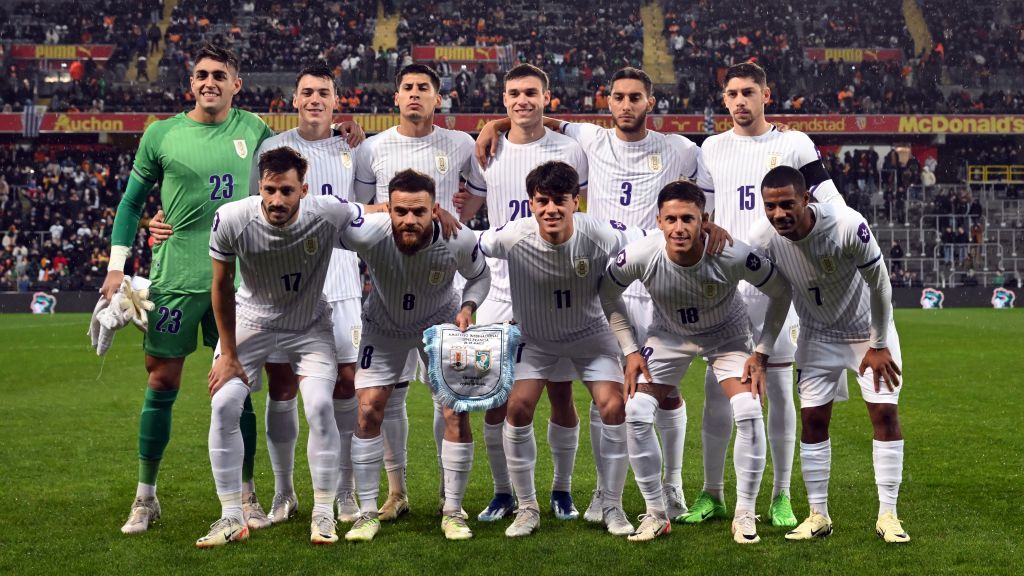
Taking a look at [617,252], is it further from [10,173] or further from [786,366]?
[10,173]

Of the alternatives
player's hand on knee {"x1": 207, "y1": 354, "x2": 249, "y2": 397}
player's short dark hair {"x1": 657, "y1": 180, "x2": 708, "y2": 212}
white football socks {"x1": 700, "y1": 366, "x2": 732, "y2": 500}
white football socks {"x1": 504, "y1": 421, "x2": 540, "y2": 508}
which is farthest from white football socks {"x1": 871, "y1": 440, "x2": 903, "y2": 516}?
player's hand on knee {"x1": 207, "y1": 354, "x2": 249, "y2": 397}

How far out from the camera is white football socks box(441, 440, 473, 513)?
219 inches

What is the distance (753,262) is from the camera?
17.5 ft

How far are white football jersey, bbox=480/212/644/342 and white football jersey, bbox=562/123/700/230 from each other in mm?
674

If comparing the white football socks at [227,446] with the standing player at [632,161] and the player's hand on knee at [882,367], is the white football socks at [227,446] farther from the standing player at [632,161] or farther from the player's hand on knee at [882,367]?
the player's hand on knee at [882,367]

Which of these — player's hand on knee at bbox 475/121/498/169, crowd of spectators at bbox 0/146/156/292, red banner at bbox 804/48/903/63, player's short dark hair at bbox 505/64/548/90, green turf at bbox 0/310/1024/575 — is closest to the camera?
green turf at bbox 0/310/1024/575

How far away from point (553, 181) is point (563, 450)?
152cm

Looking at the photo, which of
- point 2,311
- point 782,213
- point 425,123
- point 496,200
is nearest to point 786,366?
point 782,213

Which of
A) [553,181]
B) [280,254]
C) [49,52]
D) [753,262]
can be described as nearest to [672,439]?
[753,262]

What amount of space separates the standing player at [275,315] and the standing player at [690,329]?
1478mm

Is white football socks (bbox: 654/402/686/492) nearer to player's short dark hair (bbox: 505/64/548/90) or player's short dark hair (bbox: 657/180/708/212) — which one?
player's short dark hair (bbox: 657/180/708/212)

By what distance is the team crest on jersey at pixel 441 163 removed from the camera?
21.4 ft

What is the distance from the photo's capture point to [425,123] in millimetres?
6574

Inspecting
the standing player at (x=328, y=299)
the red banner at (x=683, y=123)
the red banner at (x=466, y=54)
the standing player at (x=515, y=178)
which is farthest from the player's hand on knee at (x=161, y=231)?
Result: the red banner at (x=466, y=54)
